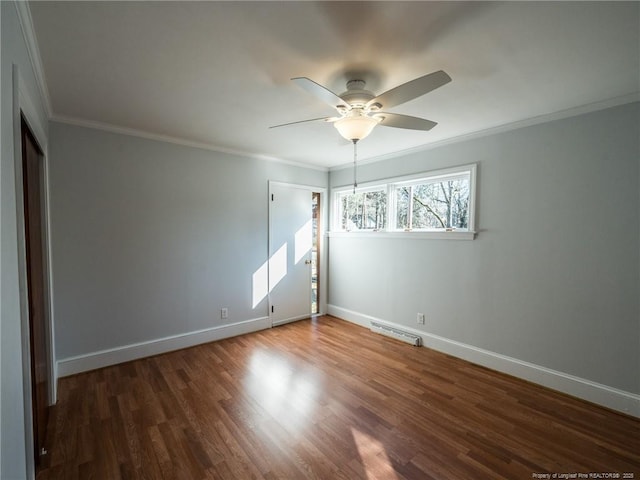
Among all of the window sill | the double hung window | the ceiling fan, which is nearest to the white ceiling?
the ceiling fan

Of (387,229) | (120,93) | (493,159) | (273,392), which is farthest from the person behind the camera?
(387,229)

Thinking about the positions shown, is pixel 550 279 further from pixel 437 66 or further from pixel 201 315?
pixel 201 315

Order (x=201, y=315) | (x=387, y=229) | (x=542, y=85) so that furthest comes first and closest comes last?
(x=387, y=229) → (x=201, y=315) → (x=542, y=85)

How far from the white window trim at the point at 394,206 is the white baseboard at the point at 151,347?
1891 mm

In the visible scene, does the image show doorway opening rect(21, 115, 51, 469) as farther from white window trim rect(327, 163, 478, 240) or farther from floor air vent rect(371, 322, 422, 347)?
white window trim rect(327, 163, 478, 240)

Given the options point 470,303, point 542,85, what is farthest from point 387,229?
point 542,85

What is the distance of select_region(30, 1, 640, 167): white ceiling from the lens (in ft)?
4.38

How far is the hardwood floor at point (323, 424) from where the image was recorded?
66.6 inches

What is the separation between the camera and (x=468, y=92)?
2.09m

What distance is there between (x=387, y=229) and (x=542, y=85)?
2.20 m

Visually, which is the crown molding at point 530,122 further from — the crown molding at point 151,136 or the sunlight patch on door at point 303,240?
the crown molding at point 151,136

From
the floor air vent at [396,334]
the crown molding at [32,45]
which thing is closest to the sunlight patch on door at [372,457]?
the floor air vent at [396,334]

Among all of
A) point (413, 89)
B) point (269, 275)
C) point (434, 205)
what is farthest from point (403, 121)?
point (269, 275)

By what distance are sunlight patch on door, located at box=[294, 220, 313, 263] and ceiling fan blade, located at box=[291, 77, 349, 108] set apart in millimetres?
2717
